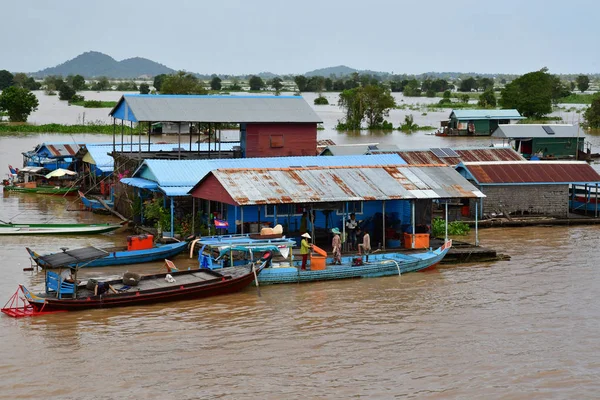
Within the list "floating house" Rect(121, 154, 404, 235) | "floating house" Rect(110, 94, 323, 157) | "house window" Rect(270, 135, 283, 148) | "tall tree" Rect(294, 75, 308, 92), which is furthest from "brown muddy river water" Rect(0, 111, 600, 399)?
"tall tree" Rect(294, 75, 308, 92)

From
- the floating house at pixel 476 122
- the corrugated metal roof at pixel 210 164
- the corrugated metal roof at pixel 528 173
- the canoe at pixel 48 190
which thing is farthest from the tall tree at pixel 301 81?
the corrugated metal roof at pixel 210 164

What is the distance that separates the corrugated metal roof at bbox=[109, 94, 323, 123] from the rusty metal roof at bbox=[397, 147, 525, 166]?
3.91 meters

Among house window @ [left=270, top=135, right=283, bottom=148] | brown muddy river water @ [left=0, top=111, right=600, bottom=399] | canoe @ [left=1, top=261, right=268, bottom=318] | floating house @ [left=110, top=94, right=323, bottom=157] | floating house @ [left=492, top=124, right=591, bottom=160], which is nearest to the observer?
brown muddy river water @ [left=0, top=111, right=600, bottom=399]

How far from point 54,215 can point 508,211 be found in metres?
16.0

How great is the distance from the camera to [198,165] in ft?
88.4

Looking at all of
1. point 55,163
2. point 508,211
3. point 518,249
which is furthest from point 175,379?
point 55,163

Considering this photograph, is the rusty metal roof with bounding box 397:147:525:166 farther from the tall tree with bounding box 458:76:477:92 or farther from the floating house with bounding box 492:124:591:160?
the tall tree with bounding box 458:76:477:92

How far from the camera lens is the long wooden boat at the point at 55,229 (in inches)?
1055

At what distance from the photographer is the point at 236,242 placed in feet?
69.3

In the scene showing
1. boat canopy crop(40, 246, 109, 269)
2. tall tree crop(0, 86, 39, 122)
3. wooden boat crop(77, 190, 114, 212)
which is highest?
tall tree crop(0, 86, 39, 122)

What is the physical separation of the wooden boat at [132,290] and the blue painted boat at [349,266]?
0.49m

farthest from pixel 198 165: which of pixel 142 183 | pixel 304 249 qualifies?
pixel 304 249

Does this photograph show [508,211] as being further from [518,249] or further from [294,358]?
[294,358]

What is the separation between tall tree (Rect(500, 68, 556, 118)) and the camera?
258ft
